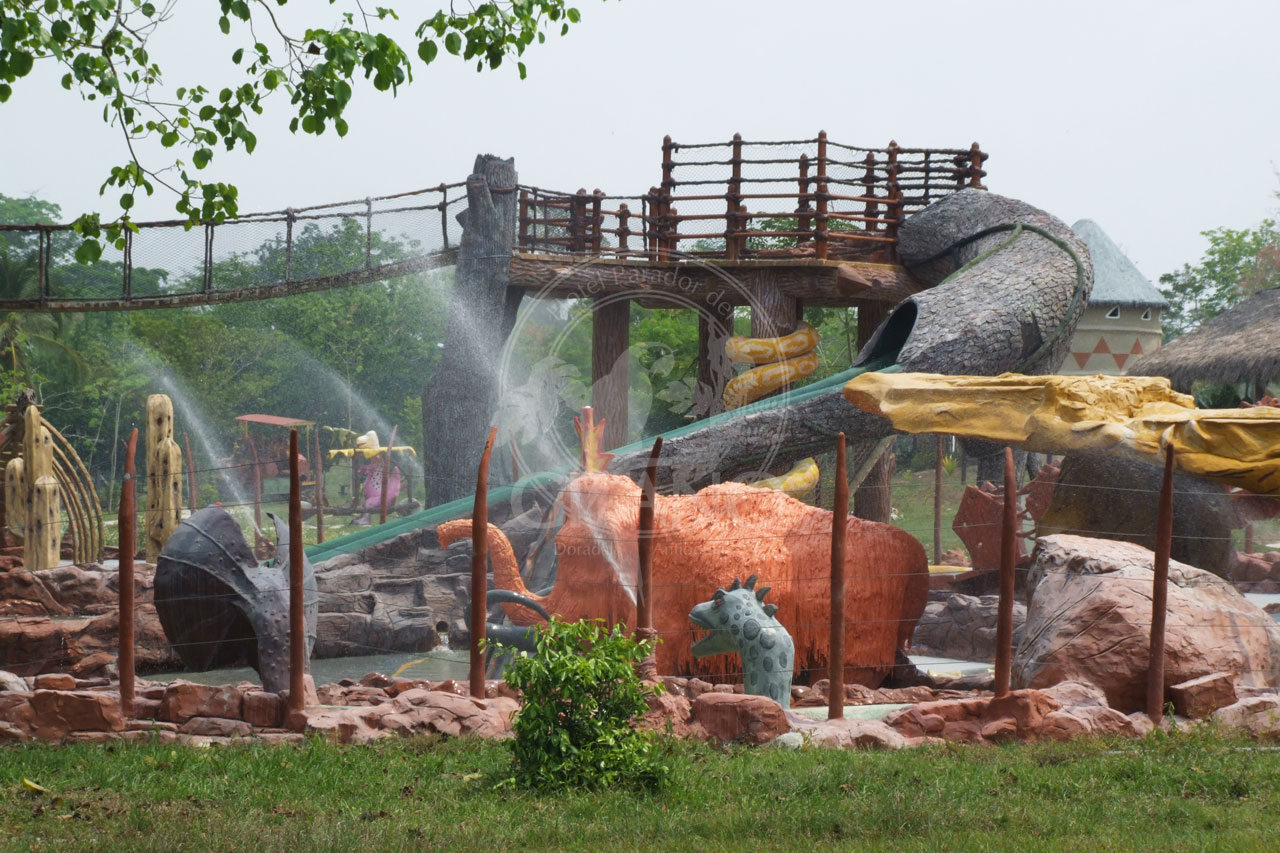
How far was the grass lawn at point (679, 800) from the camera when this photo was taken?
4891 millimetres

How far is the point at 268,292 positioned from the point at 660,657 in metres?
8.54

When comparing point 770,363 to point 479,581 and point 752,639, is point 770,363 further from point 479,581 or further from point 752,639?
point 479,581

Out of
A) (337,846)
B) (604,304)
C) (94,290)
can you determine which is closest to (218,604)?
(337,846)

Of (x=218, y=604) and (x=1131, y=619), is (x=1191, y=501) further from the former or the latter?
(x=218, y=604)

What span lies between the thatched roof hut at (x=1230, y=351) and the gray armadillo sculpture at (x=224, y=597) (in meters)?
15.2

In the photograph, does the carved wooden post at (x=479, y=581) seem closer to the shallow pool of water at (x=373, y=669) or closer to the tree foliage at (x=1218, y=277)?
the shallow pool of water at (x=373, y=669)

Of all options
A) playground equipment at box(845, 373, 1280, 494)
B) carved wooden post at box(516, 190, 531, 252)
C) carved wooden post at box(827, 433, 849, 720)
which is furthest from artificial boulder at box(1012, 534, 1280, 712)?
carved wooden post at box(516, 190, 531, 252)

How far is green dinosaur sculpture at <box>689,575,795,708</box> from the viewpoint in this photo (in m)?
7.73

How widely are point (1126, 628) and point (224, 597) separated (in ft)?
17.3

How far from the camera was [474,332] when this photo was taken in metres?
14.8

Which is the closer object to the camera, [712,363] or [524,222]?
[524,222]

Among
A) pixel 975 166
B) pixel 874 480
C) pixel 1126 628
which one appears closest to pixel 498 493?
pixel 1126 628

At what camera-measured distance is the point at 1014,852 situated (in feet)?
15.5

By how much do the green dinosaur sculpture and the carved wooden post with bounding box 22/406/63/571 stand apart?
973 centimetres
